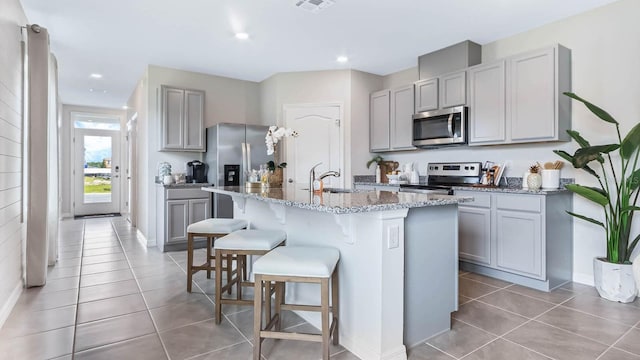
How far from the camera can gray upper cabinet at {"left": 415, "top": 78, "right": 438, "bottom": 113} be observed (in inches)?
170

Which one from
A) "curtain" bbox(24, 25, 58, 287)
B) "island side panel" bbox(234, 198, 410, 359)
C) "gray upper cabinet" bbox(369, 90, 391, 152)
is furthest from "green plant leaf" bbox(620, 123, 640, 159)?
"curtain" bbox(24, 25, 58, 287)

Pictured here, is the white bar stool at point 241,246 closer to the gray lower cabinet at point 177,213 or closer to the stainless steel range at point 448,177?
the stainless steel range at point 448,177

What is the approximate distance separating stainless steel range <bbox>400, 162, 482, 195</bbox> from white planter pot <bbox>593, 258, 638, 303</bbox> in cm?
143

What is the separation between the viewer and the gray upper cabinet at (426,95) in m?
4.32

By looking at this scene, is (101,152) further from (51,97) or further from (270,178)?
(270,178)

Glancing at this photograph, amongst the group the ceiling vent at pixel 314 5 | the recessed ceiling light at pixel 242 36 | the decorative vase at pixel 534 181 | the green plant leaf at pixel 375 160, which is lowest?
the decorative vase at pixel 534 181

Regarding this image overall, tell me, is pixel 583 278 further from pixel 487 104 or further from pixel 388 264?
pixel 388 264

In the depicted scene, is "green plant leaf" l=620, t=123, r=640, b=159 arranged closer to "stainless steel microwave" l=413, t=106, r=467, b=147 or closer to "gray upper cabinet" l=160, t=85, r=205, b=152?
"stainless steel microwave" l=413, t=106, r=467, b=147

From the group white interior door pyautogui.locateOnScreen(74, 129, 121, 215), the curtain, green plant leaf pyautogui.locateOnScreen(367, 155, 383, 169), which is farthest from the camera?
white interior door pyautogui.locateOnScreen(74, 129, 121, 215)

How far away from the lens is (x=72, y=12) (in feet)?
10.9

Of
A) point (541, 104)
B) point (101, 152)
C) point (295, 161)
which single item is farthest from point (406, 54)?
point (101, 152)

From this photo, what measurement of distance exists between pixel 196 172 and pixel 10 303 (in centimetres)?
273

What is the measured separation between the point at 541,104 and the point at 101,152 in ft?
28.3

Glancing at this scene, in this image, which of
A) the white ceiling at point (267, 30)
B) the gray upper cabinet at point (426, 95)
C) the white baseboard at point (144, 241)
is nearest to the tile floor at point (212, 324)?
the white baseboard at point (144, 241)
